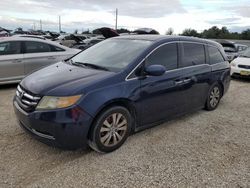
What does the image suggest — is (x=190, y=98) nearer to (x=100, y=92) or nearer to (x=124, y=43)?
(x=124, y=43)

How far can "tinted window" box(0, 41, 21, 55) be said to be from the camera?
6.84 meters

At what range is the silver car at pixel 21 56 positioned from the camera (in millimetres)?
6832

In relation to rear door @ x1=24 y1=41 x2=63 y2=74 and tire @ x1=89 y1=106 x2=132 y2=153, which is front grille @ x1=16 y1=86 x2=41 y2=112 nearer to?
tire @ x1=89 y1=106 x2=132 y2=153

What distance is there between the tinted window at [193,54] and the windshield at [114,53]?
0.82m

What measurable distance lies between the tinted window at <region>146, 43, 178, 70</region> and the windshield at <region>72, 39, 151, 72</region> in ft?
0.63

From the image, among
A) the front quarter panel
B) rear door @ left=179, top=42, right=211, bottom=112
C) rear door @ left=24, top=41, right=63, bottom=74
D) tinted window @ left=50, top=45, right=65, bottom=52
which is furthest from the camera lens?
tinted window @ left=50, top=45, right=65, bottom=52

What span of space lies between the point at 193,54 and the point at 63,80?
256 cm

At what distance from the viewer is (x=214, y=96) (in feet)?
18.3

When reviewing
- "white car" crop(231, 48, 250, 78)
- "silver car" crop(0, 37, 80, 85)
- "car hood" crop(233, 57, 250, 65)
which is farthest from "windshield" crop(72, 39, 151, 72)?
"car hood" crop(233, 57, 250, 65)

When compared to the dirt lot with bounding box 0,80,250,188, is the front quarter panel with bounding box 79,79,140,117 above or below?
above

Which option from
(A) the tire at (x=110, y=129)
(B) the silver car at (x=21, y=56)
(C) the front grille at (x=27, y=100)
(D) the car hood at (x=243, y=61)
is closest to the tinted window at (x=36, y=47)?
(B) the silver car at (x=21, y=56)

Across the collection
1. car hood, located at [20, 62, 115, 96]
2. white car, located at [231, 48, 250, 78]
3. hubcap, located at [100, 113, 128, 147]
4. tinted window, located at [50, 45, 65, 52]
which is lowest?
hubcap, located at [100, 113, 128, 147]

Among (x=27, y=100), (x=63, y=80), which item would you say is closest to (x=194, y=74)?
(x=63, y=80)

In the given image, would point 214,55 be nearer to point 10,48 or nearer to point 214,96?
point 214,96
